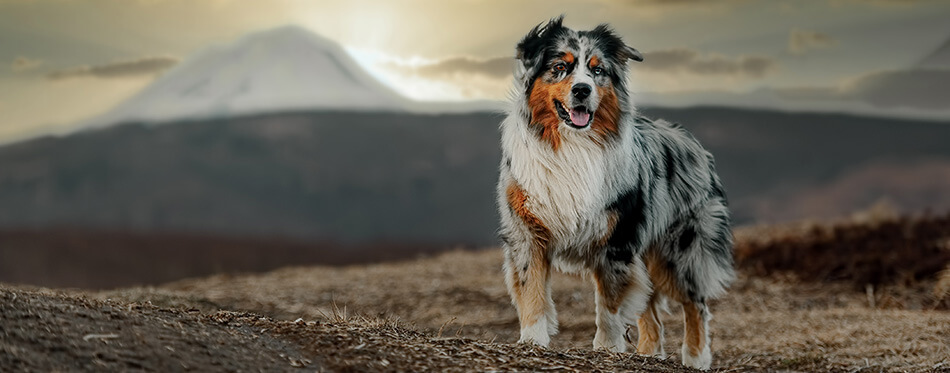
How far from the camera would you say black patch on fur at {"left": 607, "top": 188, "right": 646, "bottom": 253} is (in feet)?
20.3

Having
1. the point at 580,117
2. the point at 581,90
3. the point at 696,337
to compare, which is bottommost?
the point at 696,337

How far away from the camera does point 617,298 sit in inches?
245

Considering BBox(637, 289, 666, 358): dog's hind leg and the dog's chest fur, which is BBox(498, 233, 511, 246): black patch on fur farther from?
BBox(637, 289, 666, 358): dog's hind leg

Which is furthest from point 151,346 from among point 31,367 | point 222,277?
point 222,277

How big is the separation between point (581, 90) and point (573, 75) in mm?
123

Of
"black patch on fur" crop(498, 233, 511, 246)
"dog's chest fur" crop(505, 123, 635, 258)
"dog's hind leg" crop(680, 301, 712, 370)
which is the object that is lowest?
"dog's hind leg" crop(680, 301, 712, 370)

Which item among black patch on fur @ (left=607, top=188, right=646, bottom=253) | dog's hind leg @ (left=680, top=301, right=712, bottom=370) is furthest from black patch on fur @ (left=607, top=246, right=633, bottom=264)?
dog's hind leg @ (left=680, top=301, right=712, bottom=370)

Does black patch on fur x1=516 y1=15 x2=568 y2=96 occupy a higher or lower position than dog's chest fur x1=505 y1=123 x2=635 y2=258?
higher

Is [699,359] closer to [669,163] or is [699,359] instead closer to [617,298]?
[617,298]

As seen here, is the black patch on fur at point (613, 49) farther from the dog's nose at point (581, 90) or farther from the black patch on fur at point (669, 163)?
the black patch on fur at point (669, 163)

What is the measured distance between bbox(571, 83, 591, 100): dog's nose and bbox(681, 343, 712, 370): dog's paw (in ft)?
8.11

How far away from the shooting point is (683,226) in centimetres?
708

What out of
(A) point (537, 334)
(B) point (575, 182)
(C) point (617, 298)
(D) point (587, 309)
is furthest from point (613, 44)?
(D) point (587, 309)

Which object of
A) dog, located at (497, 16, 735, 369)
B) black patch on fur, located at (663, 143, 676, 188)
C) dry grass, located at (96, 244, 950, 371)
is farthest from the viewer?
dry grass, located at (96, 244, 950, 371)
